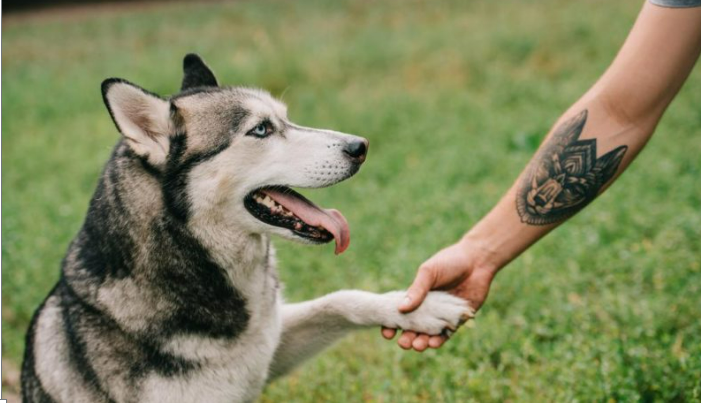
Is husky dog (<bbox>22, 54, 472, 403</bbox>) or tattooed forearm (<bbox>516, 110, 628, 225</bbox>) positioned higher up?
tattooed forearm (<bbox>516, 110, 628, 225</bbox>)

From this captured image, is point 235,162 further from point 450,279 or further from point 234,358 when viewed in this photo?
point 450,279

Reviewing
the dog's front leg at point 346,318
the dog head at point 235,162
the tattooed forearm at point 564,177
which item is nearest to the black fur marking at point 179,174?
the dog head at point 235,162

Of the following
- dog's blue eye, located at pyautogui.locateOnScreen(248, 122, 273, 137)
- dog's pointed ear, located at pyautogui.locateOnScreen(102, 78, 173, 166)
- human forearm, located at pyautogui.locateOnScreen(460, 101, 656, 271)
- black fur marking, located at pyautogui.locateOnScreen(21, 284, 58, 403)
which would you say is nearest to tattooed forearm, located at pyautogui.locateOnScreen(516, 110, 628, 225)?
human forearm, located at pyautogui.locateOnScreen(460, 101, 656, 271)

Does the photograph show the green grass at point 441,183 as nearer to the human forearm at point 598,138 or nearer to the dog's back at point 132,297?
the human forearm at point 598,138

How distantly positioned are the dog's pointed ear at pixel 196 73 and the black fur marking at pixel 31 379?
1.26 m

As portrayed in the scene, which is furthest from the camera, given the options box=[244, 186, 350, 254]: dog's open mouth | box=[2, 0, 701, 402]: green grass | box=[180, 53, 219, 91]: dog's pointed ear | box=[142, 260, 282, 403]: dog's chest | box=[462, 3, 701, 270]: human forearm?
box=[2, 0, 701, 402]: green grass

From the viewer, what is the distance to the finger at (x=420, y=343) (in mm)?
3100

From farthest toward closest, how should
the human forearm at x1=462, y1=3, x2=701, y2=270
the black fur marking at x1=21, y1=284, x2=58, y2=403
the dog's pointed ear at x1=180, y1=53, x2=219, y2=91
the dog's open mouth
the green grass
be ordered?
1. the green grass
2. the dog's pointed ear at x1=180, y1=53, x2=219, y2=91
3. the black fur marking at x1=21, y1=284, x2=58, y2=403
4. the dog's open mouth
5. the human forearm at x1=462, y1=3, x2=701, y2=270

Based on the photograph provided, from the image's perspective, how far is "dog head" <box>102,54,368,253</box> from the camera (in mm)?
3033

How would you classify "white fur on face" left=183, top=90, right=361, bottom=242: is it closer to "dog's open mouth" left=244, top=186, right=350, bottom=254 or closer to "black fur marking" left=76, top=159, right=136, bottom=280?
"dog's open mouth" left=244, top=186, right=350, bottom=254

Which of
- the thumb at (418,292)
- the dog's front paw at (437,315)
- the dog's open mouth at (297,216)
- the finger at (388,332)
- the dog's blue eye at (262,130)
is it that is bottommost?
the finger at (388,332)

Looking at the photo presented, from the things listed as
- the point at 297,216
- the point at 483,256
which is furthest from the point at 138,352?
the point at 483,256

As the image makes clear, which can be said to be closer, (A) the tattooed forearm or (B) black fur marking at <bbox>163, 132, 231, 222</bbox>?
(B) black fur marking at <bbox>163, 132, 231, 222</bbox>

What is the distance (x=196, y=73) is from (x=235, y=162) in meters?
0.78
